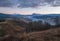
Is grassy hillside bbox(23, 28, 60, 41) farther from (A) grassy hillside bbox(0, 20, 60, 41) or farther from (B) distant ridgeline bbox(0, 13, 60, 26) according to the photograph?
(B) distant ridgeline bbox(0, 13, 60, 26)

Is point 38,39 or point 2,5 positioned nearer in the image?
point 38,39

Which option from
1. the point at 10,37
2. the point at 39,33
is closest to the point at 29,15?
the point at 39,33

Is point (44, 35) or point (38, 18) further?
point (38, 18)

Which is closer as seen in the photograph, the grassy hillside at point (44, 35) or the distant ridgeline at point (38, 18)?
the grassy hillside at point (44, 35)

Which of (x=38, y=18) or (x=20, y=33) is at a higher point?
(x=38, y=18)

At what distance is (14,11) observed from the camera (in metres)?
2.20

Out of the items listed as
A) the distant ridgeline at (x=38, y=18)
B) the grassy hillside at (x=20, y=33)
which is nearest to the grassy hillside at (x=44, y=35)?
the grassy hillside at (x=20, y=33)

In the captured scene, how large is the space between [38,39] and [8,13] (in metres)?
0.74

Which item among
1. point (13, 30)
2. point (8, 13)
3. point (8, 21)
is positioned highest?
point (8, 13)

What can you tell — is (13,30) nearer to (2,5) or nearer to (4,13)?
(4,13)

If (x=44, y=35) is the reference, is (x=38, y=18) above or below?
above

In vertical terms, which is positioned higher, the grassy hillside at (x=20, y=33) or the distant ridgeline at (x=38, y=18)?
the distant ridgeline at (x=38, y=18)

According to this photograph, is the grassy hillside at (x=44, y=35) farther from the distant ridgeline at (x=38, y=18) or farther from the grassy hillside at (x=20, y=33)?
the distant ridgeline at (x=38, y=18)

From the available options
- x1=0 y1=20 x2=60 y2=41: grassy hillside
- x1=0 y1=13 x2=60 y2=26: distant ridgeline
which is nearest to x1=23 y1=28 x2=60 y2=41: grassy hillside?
x1=0 y1=20 x2=60 y2=41: grassy hillside
